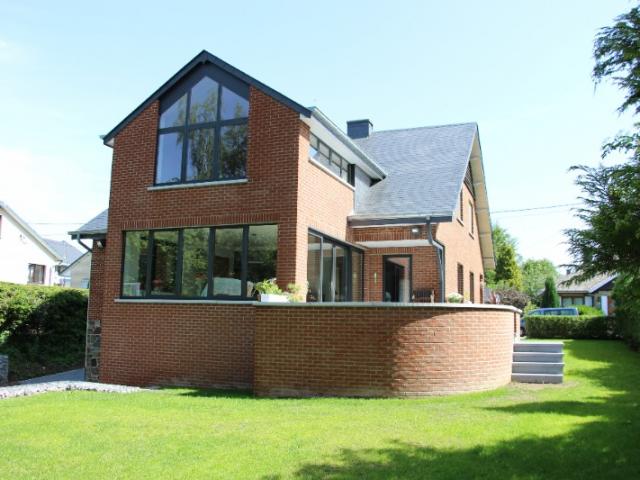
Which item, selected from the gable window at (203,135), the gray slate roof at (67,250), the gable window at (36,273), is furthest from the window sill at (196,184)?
the gray slate roof at (67,250)

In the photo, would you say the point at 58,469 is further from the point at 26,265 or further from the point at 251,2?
the point at 26,265

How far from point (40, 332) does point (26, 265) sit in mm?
19530

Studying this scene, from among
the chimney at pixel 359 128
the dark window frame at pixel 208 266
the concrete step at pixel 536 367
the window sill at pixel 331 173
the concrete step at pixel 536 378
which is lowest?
the concrete step at pixel 536 378

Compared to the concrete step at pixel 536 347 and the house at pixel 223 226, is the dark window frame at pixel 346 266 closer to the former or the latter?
the house at pixel 223 226

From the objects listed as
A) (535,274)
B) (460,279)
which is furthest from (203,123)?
(535,274)

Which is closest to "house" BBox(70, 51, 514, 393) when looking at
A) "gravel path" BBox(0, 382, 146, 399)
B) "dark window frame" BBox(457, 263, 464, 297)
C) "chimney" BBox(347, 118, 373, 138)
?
"gravel path" BBox(0, 382, 146, 399)

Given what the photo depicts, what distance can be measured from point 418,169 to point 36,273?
96.9ft

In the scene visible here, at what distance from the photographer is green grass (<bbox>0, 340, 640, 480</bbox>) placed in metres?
5.77

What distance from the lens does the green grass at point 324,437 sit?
577 centimetres

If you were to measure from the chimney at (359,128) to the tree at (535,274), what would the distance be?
165 ft

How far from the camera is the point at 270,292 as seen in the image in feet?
36.7

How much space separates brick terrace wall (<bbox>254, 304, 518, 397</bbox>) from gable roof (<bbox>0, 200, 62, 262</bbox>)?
2840 cm

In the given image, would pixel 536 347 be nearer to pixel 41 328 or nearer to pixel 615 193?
pixel 615 193

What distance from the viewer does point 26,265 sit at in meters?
35.8
